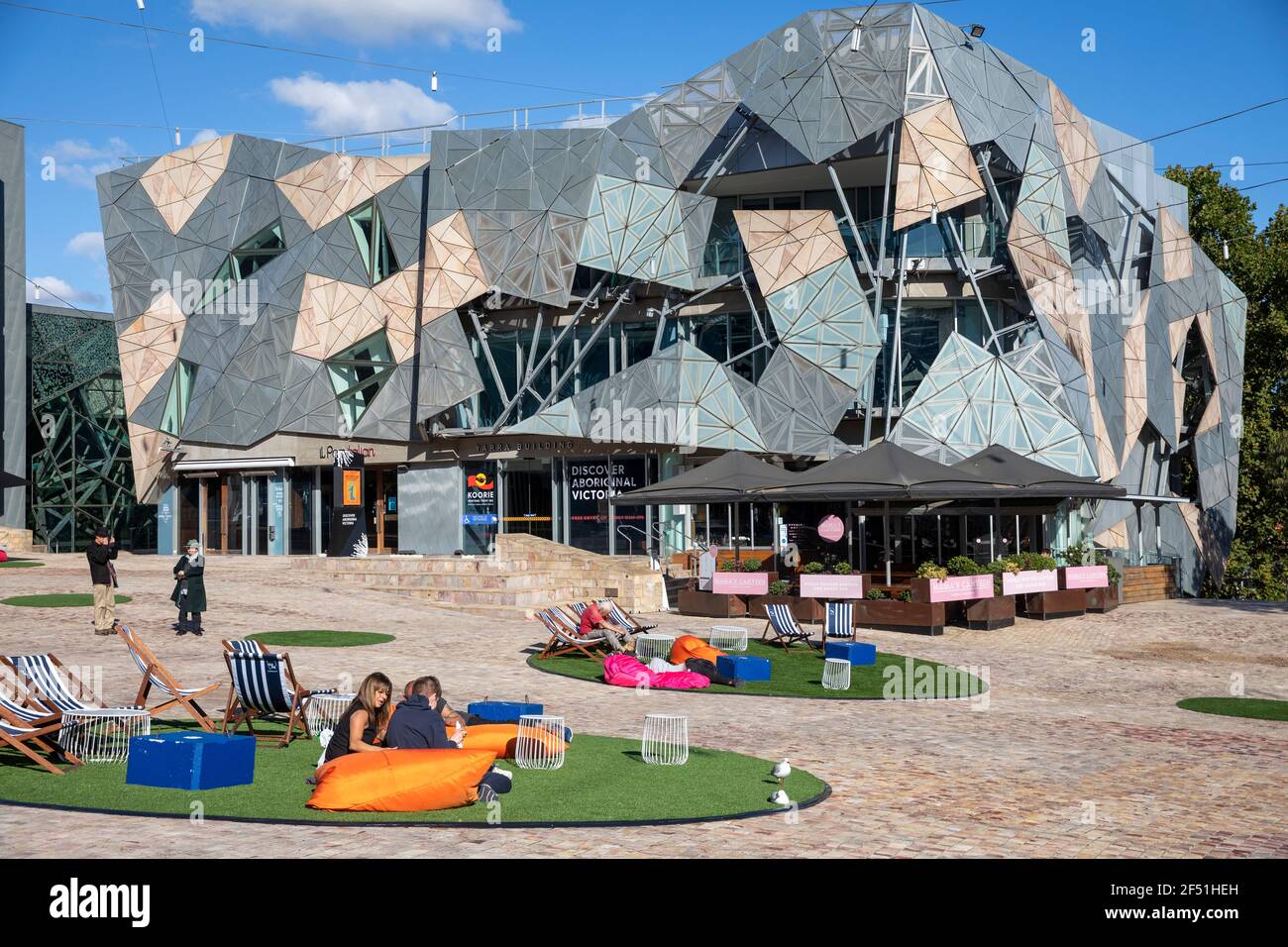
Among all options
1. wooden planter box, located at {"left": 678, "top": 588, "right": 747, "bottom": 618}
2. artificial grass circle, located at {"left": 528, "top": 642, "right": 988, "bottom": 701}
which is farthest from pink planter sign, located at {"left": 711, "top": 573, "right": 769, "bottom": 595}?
artificial grass circle, located at {"left": 528, "top": 642, "right": 988, "bottom": 701}

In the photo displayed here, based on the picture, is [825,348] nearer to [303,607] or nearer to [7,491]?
[303,607]

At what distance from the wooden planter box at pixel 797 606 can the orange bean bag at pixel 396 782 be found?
15829mm

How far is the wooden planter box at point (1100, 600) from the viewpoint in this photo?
26.8 meters

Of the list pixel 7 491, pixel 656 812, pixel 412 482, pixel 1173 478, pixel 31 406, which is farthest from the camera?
pixel 31 406

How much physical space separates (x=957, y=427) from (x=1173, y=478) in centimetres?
1582

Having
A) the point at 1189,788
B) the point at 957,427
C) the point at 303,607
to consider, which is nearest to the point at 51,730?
the point at 1189,788

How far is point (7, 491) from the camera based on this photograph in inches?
1901

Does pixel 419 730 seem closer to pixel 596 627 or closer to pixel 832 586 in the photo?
pixel 596 627

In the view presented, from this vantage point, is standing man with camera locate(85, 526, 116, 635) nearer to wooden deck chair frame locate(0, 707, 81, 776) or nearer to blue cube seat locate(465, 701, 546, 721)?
wooden deck chair frame locate(0, 707, 81, 776)

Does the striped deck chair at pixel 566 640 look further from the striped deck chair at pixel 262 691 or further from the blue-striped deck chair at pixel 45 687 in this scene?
the blue-striped deck chair at pixel 45 687

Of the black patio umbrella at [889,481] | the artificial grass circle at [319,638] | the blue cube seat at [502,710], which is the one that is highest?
the black patio umbrella at [889,481]

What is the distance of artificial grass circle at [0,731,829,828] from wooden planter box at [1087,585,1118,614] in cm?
1842

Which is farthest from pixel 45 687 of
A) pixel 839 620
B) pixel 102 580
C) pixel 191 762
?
pixel 839 620

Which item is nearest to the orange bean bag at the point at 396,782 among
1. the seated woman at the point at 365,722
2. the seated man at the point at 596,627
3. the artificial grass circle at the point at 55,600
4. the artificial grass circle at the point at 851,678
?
the seated woman at the point at 365,722
